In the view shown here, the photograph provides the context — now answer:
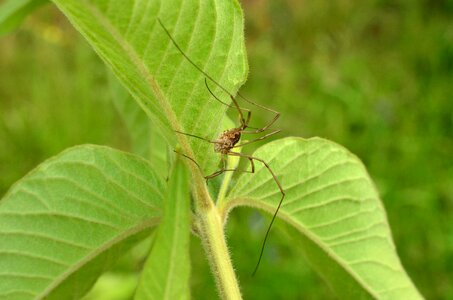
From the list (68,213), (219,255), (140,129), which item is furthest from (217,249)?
(140,129)

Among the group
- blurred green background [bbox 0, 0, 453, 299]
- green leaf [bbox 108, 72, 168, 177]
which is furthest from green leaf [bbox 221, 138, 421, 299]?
blurred green background [bbox 0, 0, 453, 299]

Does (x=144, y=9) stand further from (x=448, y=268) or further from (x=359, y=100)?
(x=359, y=100)

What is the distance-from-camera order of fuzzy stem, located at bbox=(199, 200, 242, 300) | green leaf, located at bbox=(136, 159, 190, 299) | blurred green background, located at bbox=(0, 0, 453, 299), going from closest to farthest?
green leaf, located at bbox=(136, 159, 190, 299)
fuzzy stem, located at bbox=(199, 200, 242, 300)
blurred green background, located at bbox=(0, 0, 453, 299)

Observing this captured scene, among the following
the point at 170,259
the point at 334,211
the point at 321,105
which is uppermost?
the point at 321,105

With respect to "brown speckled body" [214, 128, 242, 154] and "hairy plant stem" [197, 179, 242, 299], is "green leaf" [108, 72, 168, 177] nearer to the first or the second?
"brown speckled body" [214, 128, 242, 154]

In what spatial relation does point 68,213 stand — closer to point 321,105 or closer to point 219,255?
point 219,255

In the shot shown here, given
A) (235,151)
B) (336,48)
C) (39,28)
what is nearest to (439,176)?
(336,48)
